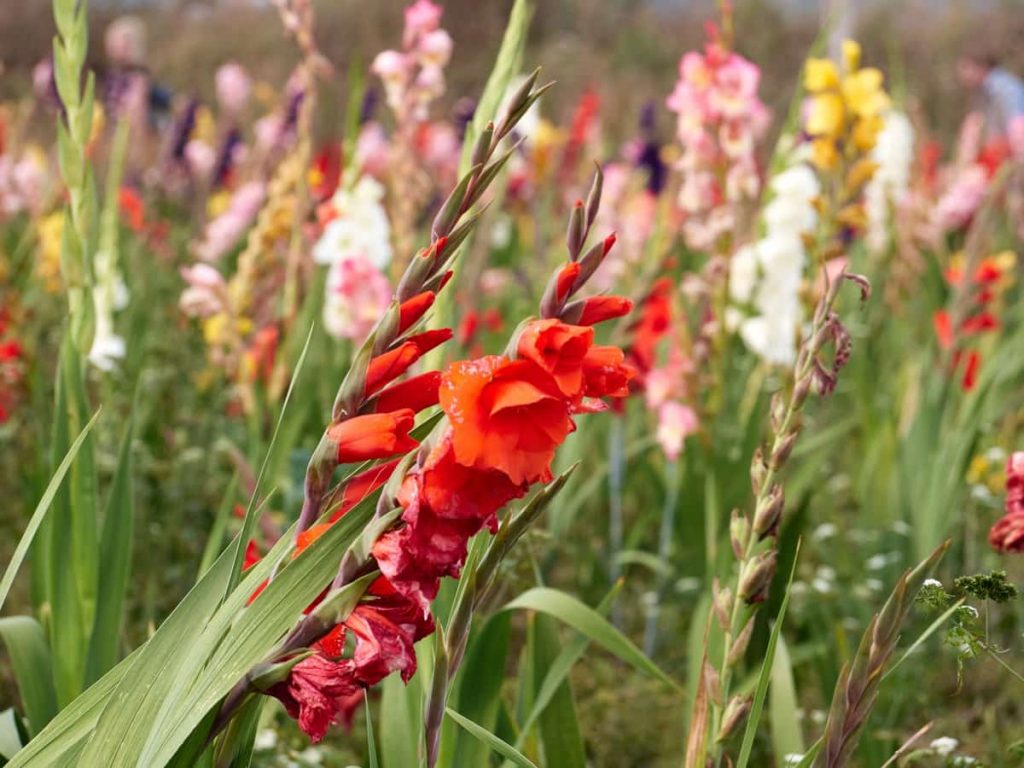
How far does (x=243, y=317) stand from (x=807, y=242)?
1430mm

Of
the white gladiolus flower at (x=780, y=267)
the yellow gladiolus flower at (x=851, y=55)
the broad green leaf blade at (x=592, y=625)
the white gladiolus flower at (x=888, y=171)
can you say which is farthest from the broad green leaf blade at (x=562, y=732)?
the white gladiolus flower at (x=888, y=171)

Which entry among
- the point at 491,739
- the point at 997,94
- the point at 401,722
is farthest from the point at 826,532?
the point at 997,94

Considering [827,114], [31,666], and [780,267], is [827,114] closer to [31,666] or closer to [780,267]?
[780,267]

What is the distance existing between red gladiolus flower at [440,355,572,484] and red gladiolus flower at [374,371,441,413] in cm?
9

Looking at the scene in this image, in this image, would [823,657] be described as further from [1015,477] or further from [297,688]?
[297,688]

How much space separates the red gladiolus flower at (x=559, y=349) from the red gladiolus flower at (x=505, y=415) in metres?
0.01

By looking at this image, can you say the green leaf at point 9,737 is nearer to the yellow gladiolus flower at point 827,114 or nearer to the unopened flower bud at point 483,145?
the unopened flower bud at point 483,145

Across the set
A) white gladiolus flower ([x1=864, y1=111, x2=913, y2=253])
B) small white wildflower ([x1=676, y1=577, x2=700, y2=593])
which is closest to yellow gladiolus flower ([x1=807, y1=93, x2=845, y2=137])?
small white wildflower ([x1=676, y1=577, x2=700, y2=593])

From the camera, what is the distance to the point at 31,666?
4.47 feet

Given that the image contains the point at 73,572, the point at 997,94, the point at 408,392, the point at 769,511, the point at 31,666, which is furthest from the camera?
the point at 997,94

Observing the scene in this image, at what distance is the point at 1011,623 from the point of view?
2.80m

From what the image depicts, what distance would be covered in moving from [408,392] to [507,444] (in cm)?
14

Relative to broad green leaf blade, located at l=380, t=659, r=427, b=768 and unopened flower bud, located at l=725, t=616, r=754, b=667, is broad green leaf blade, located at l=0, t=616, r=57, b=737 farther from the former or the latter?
unopened flower bud, located at l=725, t=616, r=754, b=667

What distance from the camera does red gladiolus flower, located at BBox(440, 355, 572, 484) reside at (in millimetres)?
799
